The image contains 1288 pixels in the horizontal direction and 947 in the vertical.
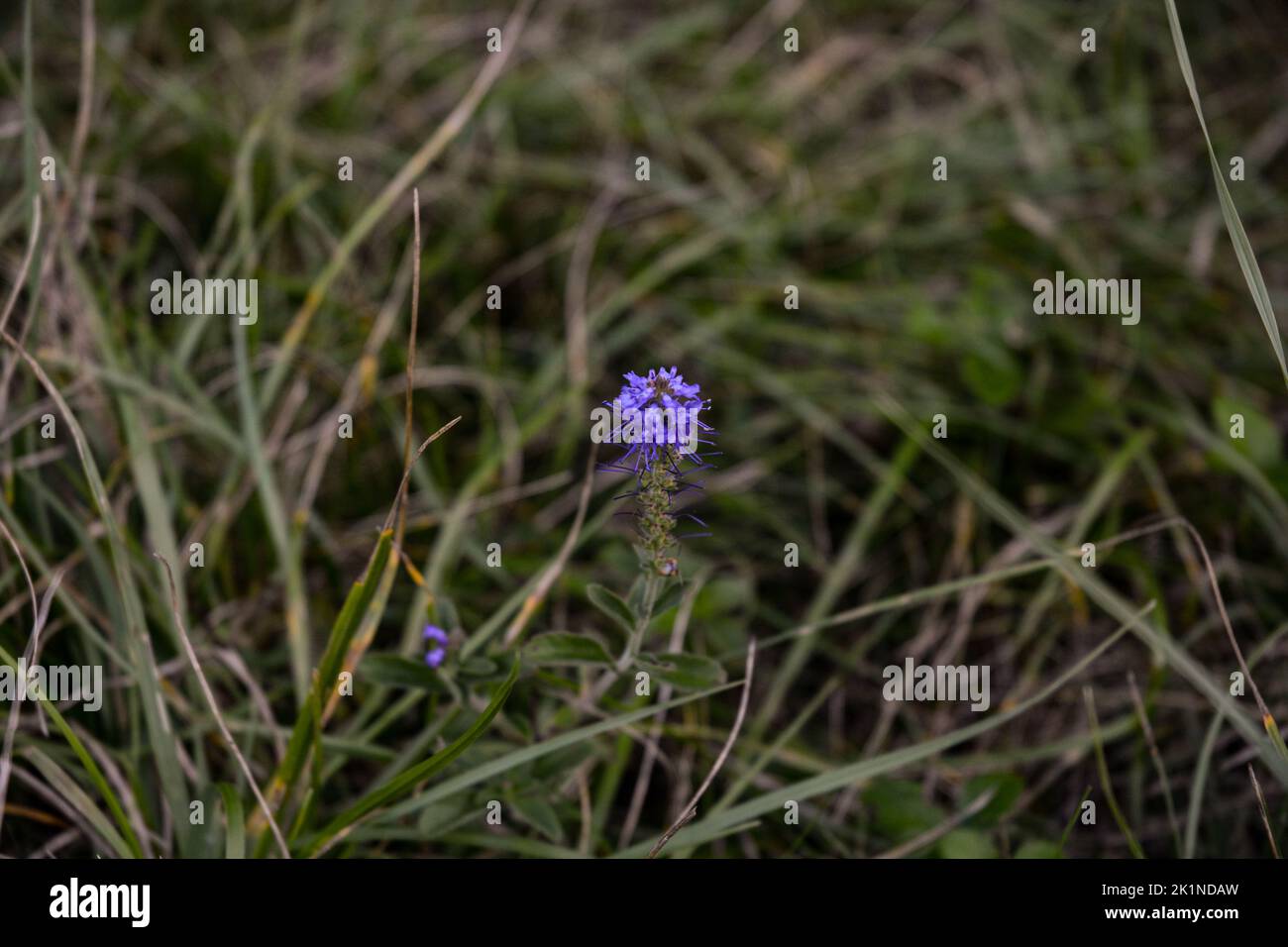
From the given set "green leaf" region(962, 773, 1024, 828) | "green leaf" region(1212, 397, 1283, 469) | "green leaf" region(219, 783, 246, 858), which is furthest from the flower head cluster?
"green leaf" region(1212, 397, 1283, 469)

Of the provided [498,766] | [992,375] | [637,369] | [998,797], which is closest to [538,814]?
[498,766]

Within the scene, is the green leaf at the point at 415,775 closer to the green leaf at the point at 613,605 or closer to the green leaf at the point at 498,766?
the green leaf at the point at 498,766

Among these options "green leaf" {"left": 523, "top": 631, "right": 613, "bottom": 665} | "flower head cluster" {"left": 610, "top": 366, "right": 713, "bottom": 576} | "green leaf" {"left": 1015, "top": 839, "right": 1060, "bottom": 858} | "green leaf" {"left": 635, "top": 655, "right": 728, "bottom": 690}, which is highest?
"flower head cluster" {"left": 610, "top": 366, "right": 713, "bottom": 576}

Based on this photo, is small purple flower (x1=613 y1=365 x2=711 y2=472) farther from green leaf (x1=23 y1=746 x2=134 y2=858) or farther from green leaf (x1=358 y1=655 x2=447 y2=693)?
green leaf (x1=23 y1=746 x2=134 y2=858)

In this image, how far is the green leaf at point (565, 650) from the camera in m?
1.27

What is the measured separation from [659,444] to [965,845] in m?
0.86

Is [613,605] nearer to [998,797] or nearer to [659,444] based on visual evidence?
[659,444]

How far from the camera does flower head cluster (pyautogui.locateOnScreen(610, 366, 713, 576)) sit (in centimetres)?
106

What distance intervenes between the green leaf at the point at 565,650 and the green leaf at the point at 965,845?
630 millimetres

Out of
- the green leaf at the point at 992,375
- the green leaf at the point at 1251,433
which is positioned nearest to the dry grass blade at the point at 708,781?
the green leaf at the point at 992,375
